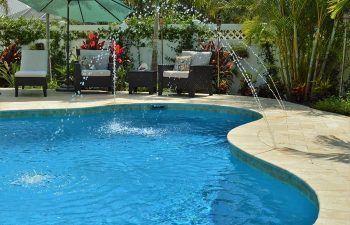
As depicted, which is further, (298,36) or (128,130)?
(298,36)

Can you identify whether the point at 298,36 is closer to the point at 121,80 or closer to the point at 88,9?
the point at 121,80

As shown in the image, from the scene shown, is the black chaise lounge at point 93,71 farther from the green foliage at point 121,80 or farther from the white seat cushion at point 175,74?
the white seat cushion at point 175,74

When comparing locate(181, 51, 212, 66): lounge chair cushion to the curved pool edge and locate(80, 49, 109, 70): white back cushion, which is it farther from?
locate(80, 49, 109, 70): white back cushion

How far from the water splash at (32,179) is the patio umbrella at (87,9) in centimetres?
706

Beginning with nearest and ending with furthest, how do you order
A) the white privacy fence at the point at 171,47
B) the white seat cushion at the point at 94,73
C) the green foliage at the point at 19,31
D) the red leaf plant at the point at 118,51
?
the white seat cushion at the point at 94,73
the red leaf plant at the point at 118,51
the white privacy fence at the point at 171,47
the green foliage at the point at 19,31

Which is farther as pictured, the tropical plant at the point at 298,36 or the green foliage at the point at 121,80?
the green foliage at the point at 121,80

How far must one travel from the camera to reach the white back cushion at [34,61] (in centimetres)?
1192

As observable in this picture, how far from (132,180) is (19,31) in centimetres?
1003

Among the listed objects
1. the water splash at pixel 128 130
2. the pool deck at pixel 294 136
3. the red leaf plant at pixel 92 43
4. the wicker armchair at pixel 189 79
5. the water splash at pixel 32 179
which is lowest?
the water splash at pixel 32 179

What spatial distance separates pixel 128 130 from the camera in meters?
8.45

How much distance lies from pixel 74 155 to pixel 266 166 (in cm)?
260

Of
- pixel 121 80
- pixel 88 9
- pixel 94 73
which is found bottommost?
pixel 121 80

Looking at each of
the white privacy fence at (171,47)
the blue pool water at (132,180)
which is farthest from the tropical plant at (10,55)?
the blue pool water at (132,180)

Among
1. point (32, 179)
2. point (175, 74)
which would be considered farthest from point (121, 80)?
point (32, 179)
